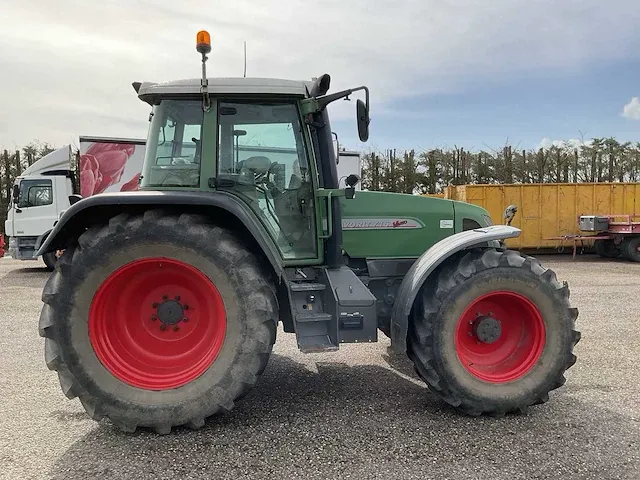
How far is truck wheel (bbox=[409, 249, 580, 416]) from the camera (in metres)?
3.71

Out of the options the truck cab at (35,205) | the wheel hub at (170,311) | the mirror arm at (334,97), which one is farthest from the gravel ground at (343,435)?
the truck cab at (35,205)

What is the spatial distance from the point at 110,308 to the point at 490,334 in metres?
2.78

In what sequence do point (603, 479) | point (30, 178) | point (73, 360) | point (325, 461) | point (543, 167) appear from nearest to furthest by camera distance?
point (603, 479)
point (325, 461)
point (73, 360)
point (30, 178)
point (543, 167)

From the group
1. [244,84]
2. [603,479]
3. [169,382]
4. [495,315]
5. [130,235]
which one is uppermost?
[244,84]

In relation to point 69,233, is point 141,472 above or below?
below

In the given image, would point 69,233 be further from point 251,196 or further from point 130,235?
point 251,196

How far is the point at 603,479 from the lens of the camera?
2906 millimetres

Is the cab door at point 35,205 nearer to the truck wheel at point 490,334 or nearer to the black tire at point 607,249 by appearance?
the truck wheel at point 490,334

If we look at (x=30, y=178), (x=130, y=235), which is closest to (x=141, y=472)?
(x=130, y=235)

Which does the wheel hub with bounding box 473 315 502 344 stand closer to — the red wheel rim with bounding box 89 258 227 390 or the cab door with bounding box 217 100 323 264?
the cab door with bounding box 217 100 323 264

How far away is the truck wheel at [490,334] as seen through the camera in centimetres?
371

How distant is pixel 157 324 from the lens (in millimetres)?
3764

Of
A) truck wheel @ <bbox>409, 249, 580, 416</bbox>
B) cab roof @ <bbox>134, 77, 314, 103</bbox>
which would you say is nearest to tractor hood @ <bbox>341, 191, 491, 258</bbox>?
truck wheel @ <bbox>409, 249, 580, 416</bbox>

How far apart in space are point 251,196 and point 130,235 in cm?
90
